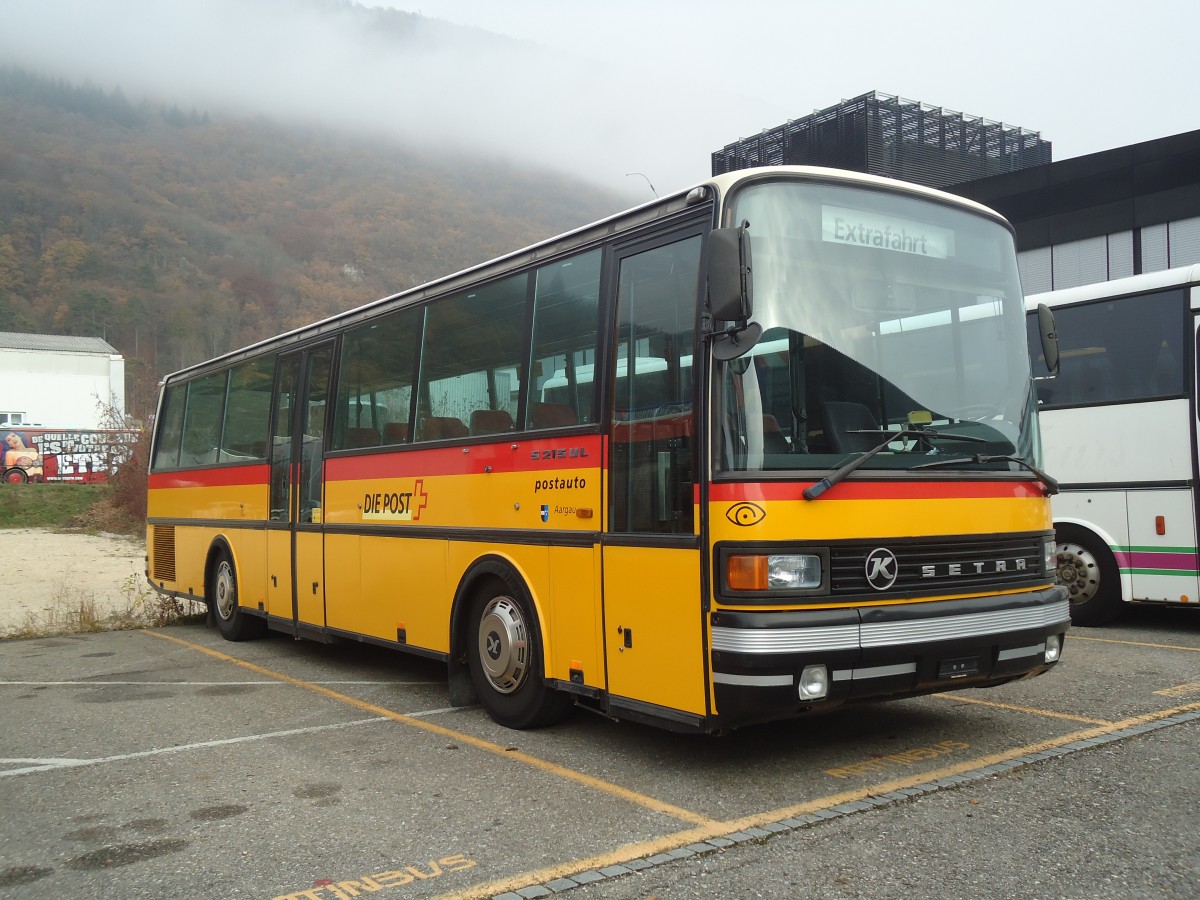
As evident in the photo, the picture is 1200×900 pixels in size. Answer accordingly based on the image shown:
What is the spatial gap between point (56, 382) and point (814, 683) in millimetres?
80106

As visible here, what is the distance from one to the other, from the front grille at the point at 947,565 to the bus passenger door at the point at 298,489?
5628mm

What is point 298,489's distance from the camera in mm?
10117

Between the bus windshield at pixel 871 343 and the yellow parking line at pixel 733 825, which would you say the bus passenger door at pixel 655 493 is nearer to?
the bus windshield at pixel 871 343

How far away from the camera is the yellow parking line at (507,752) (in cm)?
509

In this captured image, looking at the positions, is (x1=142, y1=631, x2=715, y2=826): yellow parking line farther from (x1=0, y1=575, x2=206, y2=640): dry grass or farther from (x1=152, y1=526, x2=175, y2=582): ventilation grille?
(x1=0, y1=575, x2=206, y2=640): dry grass

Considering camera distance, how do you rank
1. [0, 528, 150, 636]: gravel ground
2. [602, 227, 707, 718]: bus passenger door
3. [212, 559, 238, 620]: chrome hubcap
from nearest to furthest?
[602, 227, 707, 718]: bus passenger door
[212, 559, 238, 620]: chrome hubcap
[0, 528, 150, 636]: gravel ground

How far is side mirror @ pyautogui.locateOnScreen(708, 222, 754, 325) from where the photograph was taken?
199 inches

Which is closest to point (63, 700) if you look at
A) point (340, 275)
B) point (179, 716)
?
point (179, 716)

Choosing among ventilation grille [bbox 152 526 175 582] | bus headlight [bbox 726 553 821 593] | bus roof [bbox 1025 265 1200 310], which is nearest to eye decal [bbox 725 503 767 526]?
bus headlight [bbox 726 553 821 593]

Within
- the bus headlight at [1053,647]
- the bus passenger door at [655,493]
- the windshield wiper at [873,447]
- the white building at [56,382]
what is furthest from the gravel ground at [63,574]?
the white building at [56,382]

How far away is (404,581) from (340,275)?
5188 inches

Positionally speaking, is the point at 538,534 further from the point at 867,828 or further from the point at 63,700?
the point at 63,700

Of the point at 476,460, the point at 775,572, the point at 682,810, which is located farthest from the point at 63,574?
the point at 775,572

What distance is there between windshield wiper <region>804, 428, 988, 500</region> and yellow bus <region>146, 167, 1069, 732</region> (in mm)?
12
